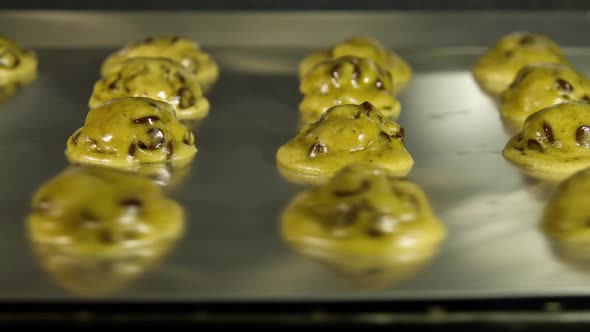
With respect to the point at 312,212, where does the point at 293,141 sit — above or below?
above

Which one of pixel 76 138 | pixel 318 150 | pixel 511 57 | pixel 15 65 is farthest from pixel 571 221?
pixel 15 65

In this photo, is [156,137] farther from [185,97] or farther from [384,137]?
[384,137]

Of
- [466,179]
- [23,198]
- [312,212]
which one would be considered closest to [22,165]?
[23,198]

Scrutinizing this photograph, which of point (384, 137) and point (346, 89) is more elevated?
point (346, 89)

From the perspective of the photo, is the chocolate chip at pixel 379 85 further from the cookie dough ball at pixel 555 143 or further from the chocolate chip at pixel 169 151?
the chocolate chip at pixel 169 151

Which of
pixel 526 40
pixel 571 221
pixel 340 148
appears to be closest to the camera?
pixel 571 221

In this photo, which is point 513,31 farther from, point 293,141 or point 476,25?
point 293,141
